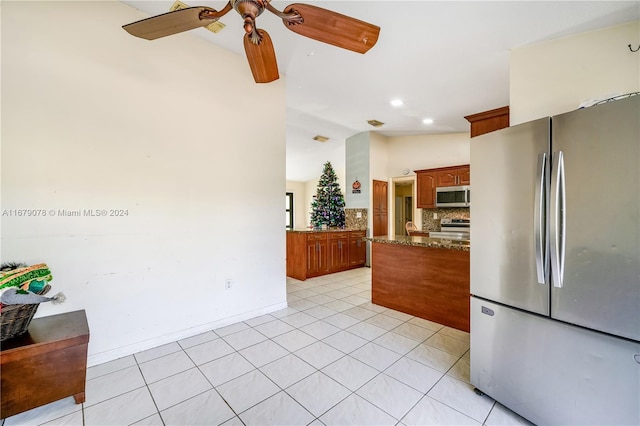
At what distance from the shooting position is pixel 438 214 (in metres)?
5.88

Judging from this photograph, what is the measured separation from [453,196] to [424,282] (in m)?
2.86

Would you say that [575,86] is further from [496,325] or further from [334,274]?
[334,274]

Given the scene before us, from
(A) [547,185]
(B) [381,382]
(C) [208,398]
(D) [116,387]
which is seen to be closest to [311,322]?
(B) [381,382]

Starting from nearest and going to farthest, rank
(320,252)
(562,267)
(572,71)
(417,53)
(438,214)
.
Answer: (562,267)
(572,71)
(417,53)
(320,252)
(438,214)

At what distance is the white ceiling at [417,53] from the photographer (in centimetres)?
210

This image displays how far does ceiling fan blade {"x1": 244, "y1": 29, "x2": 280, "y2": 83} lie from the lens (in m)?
1.84

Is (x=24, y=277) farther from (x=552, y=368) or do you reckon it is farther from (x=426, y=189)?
(x=426, y=189)

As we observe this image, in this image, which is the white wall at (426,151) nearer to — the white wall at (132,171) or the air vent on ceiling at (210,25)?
the white wall at (132,171)

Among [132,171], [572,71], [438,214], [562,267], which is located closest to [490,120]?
[572,71]

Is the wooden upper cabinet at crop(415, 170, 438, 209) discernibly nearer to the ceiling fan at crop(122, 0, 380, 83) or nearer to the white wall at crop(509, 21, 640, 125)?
the white wall at crop(509, 21, 640, 125)

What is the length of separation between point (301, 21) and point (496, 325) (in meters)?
2.26

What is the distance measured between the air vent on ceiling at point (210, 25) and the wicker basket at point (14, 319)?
8.04 feet

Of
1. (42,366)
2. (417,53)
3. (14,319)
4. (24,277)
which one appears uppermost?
(417,53)

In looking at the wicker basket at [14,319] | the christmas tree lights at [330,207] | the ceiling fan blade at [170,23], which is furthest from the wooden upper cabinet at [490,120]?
the wicker basket at [14,319]
